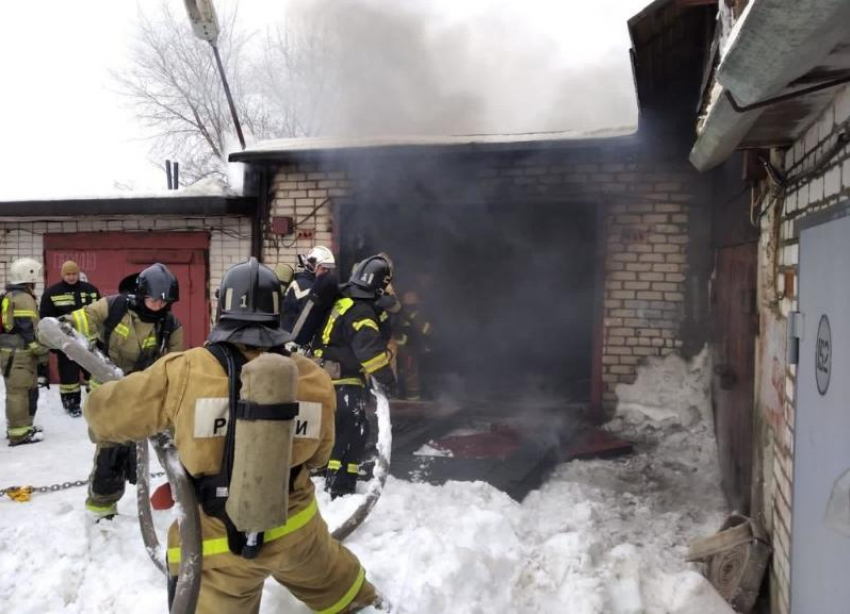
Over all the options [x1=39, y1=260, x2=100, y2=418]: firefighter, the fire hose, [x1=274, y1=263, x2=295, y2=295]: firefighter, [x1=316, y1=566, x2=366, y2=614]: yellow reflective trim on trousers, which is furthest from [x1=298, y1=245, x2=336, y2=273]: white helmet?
[x1=316, y1=566, x2=366, y2=614]: yellow reflective trim on trousers

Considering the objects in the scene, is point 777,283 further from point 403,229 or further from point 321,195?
point 403,229

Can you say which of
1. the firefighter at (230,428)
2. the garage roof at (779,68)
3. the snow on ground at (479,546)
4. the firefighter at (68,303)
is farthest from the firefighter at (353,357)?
the firefighter at (68,303)

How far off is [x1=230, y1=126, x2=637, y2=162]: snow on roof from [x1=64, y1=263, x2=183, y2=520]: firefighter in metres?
3.18

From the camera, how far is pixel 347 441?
15.5ft

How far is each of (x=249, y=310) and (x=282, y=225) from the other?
5.17 meters

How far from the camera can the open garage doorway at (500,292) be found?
348 inches

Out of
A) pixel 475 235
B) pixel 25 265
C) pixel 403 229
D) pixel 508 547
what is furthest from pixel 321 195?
pixel 508 547

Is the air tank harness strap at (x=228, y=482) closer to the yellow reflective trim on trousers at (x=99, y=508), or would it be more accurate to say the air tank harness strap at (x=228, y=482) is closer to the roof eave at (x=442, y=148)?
the yellow reflective trim on trousers at (x=99, y=508)

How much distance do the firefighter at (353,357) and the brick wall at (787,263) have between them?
2415mm

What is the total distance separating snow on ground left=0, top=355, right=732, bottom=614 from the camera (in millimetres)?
3418

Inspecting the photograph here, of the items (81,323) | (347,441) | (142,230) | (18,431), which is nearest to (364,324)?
(347,441)

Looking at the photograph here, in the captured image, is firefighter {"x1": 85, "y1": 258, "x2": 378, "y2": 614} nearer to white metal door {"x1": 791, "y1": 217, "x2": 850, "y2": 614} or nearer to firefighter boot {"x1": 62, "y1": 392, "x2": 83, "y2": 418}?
white metal door {"x1": 791, "y1": 217, "x2": 850, "y2": 614}

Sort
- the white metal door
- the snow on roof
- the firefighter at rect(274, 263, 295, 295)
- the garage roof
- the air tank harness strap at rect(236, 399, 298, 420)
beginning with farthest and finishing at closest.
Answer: the firefighter at rect(274, 263, 295, 295) → the snow on roof → the air tank harness strap at rect(236, 399, 298, 420) → the white metal door → the garage roof

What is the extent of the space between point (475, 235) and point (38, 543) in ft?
Answer: 21.6
